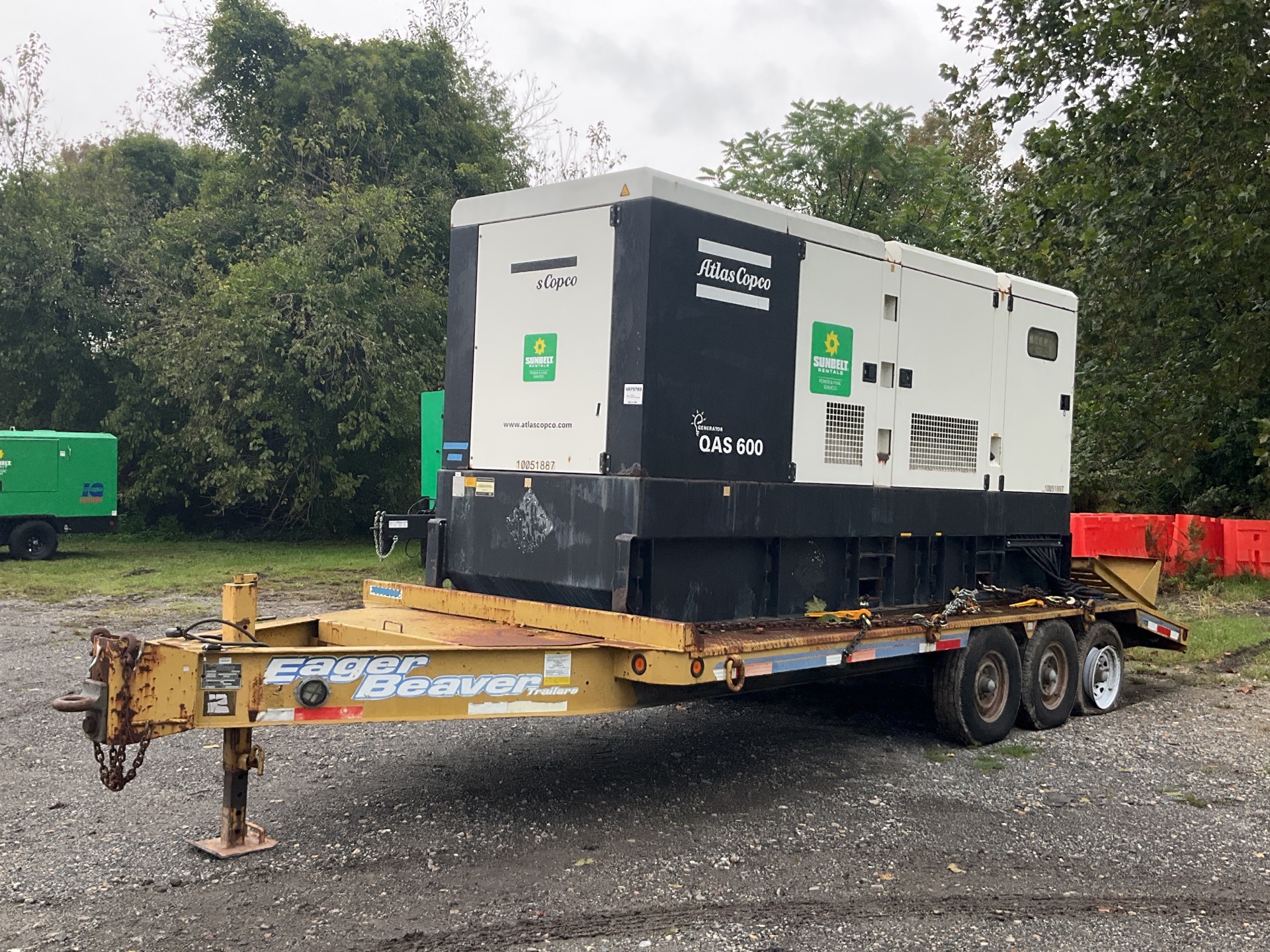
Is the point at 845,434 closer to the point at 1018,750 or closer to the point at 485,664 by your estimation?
the point at 1018,750

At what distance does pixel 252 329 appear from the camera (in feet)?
71.3

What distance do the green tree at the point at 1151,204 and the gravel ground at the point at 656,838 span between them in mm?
9211

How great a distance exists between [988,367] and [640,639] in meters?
3.98

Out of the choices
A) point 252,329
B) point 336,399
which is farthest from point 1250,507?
point 252,329

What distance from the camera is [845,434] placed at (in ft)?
24.4

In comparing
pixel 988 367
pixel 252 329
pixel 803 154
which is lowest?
pixel 988 367

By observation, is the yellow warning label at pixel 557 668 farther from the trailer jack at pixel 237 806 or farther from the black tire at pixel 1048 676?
the black tire at pixel 1048 676

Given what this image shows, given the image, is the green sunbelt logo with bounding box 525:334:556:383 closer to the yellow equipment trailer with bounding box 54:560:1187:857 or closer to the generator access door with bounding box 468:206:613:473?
the generator access door with bounding box 468:206:613:473

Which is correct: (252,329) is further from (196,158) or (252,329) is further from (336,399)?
(196,158)

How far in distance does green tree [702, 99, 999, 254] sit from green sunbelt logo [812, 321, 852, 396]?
1869cm

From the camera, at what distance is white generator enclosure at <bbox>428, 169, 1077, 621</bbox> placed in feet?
20.7

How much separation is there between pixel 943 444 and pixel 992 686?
1725 millimetres

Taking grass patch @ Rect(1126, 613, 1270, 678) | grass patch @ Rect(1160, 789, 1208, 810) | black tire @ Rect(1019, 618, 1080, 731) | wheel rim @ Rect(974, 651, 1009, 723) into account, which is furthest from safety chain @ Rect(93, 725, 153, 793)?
grass patch @ Rect(1126, 613, 1270, 678)

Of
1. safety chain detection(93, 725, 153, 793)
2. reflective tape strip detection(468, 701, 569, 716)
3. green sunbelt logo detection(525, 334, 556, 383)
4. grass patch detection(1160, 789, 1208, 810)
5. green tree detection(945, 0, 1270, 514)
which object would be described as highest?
green tree detection(945, 0, 1270, 514)
